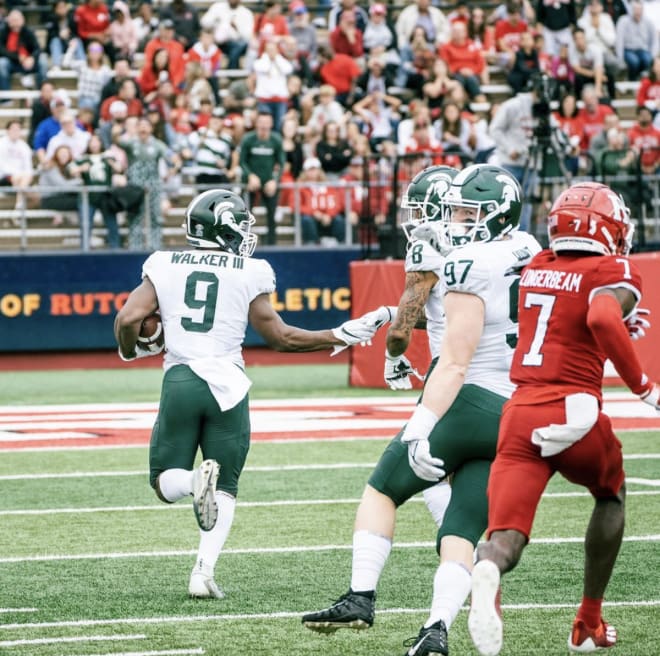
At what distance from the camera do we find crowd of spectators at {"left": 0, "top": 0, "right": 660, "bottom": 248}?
650 inches

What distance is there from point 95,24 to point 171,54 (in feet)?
4.16

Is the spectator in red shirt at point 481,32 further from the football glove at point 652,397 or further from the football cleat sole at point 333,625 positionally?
the football cleat sole at point 333,625

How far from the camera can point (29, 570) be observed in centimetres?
666

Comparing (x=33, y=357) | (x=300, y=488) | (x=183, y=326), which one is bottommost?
(x=33, y=357)

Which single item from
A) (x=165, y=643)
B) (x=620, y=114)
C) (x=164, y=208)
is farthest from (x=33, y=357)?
(x=165, y=643)

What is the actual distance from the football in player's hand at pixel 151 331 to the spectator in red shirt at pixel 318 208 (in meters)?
10.2

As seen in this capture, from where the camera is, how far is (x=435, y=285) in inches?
228

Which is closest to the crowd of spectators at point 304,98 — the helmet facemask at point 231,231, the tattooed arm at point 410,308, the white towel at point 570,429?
the helmet facemask at point 231,231

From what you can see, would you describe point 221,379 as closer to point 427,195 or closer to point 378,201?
point 427,195

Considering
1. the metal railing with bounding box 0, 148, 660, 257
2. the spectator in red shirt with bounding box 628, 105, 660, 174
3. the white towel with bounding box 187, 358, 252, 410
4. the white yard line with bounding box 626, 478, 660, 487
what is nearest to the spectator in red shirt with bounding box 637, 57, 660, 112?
the spectator in red shirt with bounding box 628, 105, 660, 174

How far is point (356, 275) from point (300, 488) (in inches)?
226

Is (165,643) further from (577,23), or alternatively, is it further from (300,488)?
(577,23)

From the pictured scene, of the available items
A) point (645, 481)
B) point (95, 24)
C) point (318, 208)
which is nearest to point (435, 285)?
point (645, 481)

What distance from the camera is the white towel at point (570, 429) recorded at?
4652 millimetres
